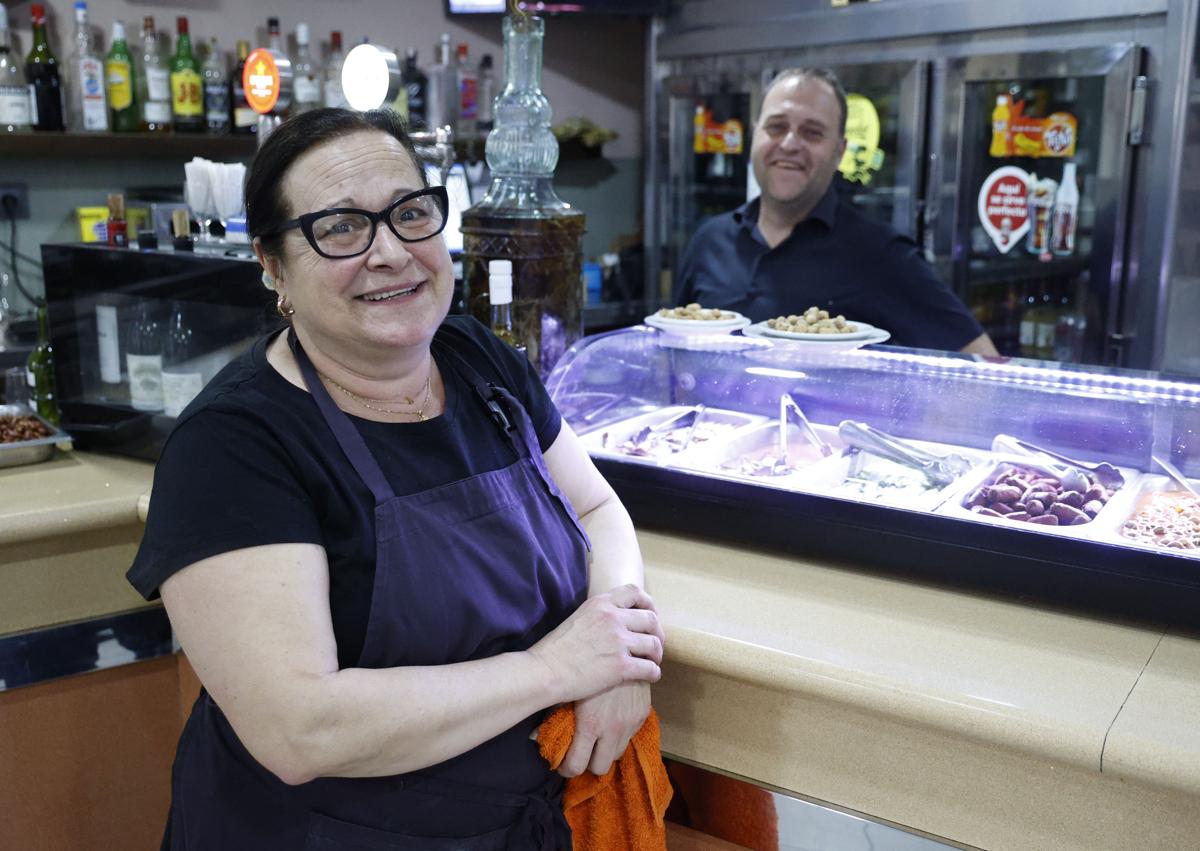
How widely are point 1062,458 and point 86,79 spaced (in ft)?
11.5

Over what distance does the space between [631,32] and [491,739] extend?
4900 mm

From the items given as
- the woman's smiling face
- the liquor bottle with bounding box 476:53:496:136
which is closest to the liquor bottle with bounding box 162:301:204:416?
the woman's smiling face

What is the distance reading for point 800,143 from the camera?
3.42 metres

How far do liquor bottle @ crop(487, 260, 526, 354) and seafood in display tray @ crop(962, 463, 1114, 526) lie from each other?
1082 mm

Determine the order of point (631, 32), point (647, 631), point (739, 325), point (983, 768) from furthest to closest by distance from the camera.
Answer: point (631, 32) < point (739, 325) < point (647, 631) < point (983, 768)

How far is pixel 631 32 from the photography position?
573 centimetres

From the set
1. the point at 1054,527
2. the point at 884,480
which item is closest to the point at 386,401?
the point at 884,480

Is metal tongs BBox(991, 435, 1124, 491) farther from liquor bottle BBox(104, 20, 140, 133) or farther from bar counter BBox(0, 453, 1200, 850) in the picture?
liquor bottle BBox(104, 20, 140, 133)

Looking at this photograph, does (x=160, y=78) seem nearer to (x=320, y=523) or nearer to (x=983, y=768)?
(x=320, y=523)

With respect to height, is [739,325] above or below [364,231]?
below

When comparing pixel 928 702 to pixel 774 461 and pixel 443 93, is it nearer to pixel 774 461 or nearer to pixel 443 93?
pixel 774 461

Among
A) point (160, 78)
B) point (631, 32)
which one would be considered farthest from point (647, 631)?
point (631, 32)

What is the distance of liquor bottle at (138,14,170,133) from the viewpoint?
400 cm

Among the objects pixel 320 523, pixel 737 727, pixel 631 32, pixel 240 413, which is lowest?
pixel 737 727
